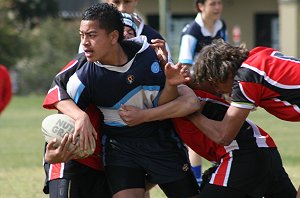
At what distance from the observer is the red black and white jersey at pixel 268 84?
5547 mm

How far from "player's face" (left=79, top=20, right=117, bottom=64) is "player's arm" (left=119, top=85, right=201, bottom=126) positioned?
40cm

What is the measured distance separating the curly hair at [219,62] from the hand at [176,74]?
0.59 ft

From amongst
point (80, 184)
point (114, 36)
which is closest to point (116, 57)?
point (114, 36)

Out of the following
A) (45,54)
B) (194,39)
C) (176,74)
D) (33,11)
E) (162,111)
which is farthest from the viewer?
(33,11)

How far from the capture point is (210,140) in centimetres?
596

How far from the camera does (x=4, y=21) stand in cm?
3459

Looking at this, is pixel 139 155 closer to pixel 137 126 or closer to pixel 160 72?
pixel 137 126

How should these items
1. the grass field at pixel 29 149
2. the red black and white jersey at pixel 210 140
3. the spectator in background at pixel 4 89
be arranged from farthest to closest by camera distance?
the grass field at pixel 29 149, the spectator in background at pixel 4 89, the red black and white jersey at pixel 210 140

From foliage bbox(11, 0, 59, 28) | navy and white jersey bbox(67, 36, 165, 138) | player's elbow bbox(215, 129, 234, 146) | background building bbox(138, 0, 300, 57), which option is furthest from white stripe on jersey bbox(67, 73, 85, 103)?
foliage bbox(11, 0, 59, 28)

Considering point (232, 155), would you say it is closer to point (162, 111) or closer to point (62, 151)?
point (162, 111)

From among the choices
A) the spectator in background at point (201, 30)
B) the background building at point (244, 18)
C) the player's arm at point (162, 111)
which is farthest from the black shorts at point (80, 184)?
the background building at point (244, 18)

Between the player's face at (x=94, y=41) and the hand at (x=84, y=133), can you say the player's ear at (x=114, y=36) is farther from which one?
the hand at (x=84, y=133)

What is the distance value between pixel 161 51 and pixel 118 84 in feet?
1.60

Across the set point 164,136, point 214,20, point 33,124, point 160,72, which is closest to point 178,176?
point 164,136
